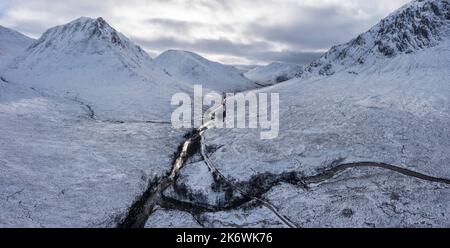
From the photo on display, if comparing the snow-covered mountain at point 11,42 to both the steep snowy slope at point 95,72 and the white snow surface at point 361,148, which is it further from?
the white snow surface at point 361,148

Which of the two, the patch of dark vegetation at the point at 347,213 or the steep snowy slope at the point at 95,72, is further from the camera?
the steep snowy slope at the point at 95,72

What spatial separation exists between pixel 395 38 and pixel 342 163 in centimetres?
6910

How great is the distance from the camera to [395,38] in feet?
319

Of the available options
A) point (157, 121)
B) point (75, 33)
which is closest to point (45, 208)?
point (157, 121)

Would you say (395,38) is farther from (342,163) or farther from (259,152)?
(342,163)

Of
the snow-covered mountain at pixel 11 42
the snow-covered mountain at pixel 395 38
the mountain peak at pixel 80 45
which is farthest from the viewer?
the snow-covered mountain at pixel 11 42

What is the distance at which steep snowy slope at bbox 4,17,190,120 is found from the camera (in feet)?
261

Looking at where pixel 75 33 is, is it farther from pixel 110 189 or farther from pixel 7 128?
pixel 110 189

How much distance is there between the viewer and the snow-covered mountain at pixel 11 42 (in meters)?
138

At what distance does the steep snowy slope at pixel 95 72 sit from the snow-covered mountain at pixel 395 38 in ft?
142

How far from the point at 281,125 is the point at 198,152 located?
39.9 feet

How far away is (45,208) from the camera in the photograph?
31.6 metres

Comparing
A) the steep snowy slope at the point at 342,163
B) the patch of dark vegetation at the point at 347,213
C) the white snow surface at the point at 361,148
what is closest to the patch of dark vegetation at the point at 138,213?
the steep snowy slope at the point at 342,163
